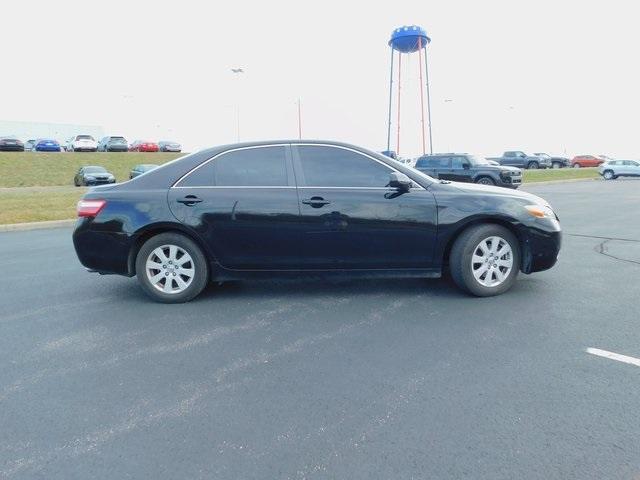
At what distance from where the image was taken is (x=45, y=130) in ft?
235

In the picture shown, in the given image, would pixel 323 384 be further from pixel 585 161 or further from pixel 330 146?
pixel 585 161

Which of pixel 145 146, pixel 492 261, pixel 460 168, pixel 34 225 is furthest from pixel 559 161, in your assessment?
pixel 492 261

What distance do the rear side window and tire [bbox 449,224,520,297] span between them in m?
1.87

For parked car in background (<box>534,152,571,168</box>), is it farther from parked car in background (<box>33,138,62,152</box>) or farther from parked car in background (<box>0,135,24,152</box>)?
parked car in background (<box>0,135,24,152</box>)

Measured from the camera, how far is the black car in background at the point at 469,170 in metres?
19.1

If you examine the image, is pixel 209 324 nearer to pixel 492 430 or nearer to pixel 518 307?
pixel 492 430

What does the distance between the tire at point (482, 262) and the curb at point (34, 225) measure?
355 inches

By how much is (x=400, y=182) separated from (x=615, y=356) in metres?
2.29

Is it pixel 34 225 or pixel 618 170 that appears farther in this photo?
pixel 618 170

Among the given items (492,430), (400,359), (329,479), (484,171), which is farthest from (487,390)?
(484,171)

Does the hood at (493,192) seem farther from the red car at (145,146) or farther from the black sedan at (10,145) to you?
the red car at (145,146)

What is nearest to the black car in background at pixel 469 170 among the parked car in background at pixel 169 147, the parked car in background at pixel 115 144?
the parked car in background at pixel 115 144

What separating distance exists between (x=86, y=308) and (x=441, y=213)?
360 cm

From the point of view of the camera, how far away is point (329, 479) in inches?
83.2
